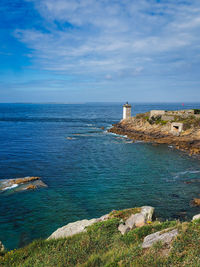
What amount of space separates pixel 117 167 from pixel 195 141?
23.6 m

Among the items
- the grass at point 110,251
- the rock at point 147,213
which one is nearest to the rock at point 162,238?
the grass at point 110,251

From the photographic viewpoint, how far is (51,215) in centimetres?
1831

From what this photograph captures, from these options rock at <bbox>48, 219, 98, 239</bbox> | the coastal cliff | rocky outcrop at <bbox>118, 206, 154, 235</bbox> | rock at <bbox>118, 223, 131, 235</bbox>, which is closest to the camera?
rock at <bbox>118, 223, 131, 235</bbox>

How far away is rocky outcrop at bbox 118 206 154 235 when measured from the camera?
12295 mm

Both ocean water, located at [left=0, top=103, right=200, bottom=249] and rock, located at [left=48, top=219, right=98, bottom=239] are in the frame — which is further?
ocean water, located at [left=0, top=103, right=200, bottom=249]

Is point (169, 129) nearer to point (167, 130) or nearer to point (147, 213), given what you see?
point (167, 130)

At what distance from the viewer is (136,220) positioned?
13.0m

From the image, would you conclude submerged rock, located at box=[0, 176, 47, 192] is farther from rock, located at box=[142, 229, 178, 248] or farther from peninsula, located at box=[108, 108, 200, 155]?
peninsula, located at box=[108, 108, 200, 155]

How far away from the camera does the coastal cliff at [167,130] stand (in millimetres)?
46553

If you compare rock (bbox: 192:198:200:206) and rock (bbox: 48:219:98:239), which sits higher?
rock (bbox: 48:219:98:239)

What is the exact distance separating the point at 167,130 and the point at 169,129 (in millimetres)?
582

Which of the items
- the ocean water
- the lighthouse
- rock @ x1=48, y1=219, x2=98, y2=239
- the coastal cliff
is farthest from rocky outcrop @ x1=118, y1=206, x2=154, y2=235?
the lighthouse

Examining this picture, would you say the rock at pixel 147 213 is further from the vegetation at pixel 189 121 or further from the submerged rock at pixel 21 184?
the vegetation at pixel 189 121

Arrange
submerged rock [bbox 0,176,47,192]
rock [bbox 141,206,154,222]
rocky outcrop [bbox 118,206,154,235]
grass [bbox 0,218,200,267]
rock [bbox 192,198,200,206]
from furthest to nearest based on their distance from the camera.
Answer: submerged rock [bbox 0,176,47,192], rock [bbox 192,198,200,206], rock [bbox 141,206,154,222], rocky outcrop [bbox 118,206,154,235], grass [bbox 0,218,200,267]
